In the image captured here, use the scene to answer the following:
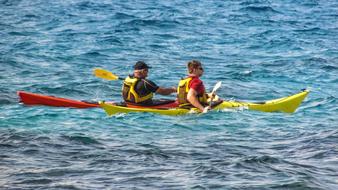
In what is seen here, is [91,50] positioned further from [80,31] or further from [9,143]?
[9,143]

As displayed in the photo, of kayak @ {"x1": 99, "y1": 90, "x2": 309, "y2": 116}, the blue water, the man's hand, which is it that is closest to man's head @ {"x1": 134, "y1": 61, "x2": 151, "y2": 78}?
kayak @ {"x1": 99, "y1": 90, "x2": 309, "y2": 116}

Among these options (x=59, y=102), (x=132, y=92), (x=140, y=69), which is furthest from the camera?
(x=59, y=102)

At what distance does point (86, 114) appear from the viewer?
13289 millimetres

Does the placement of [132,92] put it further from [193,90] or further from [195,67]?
[195,67]

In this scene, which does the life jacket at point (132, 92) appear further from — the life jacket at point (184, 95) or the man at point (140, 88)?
the life jacket at point (184, 95)

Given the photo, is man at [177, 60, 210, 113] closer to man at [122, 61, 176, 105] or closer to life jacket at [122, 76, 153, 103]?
man at [122, 61, 176, 105]

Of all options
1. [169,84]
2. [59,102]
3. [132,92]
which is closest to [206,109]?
[132,92]

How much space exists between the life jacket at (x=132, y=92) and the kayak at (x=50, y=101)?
2.15ft

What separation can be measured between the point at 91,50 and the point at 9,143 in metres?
12.4

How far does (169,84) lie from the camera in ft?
58.1

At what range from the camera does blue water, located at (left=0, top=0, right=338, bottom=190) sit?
927cm

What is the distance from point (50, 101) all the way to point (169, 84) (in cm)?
449

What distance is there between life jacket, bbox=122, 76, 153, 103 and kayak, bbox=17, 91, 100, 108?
66cm

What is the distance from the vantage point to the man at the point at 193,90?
517 inches
